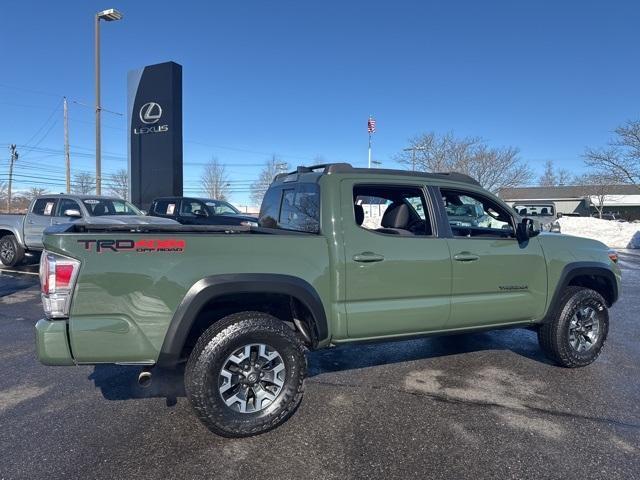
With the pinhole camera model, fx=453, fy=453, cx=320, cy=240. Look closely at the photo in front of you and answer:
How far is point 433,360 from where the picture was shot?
4816mm

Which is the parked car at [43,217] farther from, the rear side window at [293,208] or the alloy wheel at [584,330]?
the alloy wheel at [584,330]

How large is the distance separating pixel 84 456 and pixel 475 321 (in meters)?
3.19

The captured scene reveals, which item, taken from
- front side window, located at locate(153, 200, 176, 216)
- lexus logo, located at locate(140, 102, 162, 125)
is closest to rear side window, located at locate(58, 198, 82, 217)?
front side window, located at locate(153, 200, 176, 216)

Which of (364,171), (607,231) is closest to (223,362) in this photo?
(364,171)

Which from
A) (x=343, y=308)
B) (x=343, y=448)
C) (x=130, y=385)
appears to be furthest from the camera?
(x=130, y=385)

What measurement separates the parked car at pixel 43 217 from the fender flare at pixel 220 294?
791 cm

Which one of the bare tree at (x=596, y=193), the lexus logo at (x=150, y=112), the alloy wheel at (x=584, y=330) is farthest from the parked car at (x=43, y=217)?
the bare tree at (x=596, y=193)

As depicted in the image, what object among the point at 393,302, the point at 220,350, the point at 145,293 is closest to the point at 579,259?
the point at 393,302

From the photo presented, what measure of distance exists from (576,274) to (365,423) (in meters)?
2.68

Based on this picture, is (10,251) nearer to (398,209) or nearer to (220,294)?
(220,294)

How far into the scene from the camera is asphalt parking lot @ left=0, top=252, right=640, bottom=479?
9.27 ft

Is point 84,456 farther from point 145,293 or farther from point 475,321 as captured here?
point 475,321

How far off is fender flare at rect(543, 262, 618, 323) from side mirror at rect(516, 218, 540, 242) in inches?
22.7

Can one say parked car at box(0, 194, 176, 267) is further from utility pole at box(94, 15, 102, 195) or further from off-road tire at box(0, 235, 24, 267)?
utility pole at box(94, 15, 102, 195)
